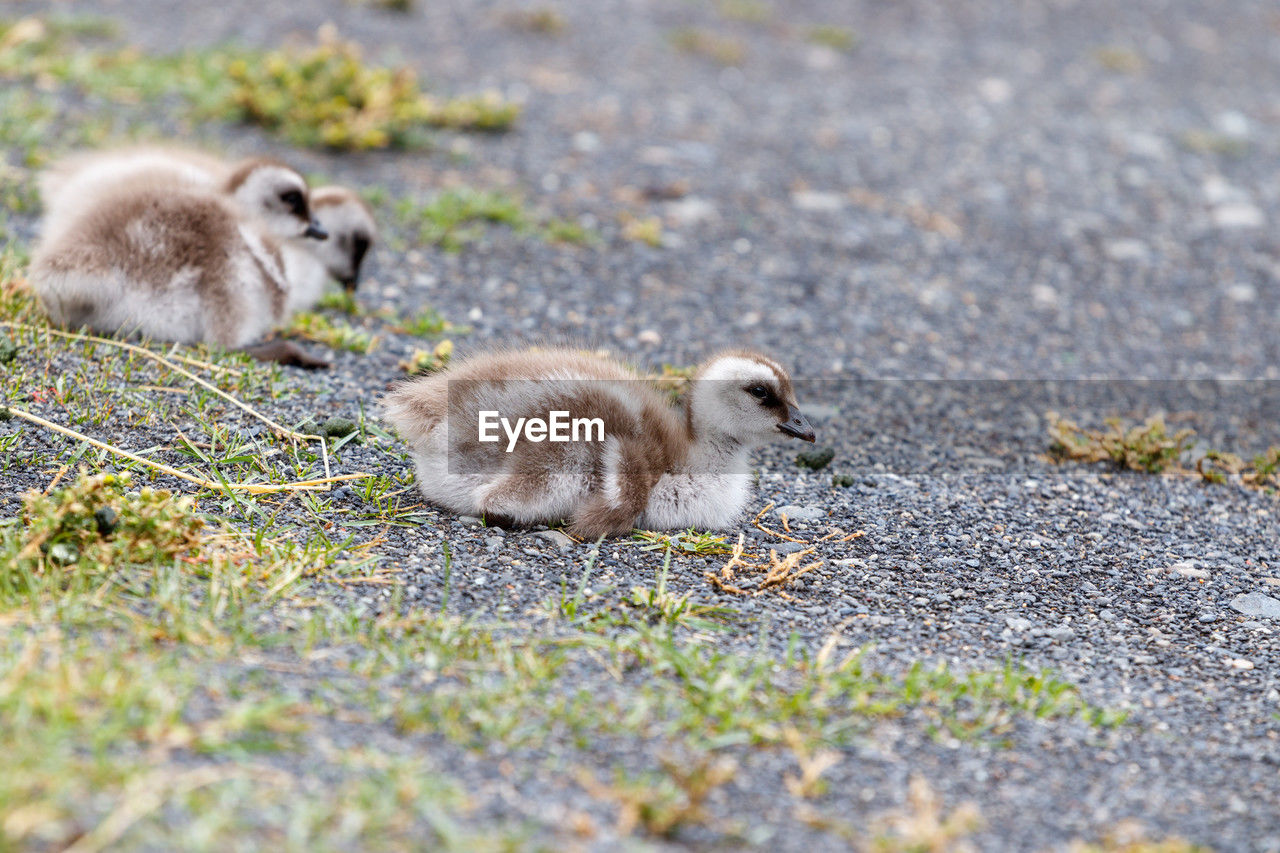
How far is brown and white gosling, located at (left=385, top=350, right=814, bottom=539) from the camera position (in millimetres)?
4648

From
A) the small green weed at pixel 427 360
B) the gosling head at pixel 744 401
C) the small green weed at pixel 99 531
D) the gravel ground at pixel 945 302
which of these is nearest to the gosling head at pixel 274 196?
the gravel ground at pixel 945 302

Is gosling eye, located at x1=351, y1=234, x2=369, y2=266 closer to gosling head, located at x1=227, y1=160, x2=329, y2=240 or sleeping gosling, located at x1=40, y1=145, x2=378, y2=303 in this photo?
sleeping gosling, located at x1=40, y1=145, x2=378, y2=303

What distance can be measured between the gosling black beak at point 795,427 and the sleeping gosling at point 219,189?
284cm

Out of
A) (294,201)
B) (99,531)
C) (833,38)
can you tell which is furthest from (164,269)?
(833,38)

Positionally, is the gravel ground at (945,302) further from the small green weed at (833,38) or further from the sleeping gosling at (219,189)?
the sleeping gosling at (219,189)

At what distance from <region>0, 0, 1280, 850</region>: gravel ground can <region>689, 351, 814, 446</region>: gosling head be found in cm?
41

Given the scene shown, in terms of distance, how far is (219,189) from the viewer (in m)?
6.64

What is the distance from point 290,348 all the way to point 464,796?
11.0ft

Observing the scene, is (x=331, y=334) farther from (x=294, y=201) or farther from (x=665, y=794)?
(x=665, y=794)

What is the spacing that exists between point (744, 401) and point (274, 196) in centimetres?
315

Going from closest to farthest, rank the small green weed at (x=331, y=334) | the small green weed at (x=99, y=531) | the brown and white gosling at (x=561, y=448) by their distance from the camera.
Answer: the small green weed at (x=99, y=531) → the brown and white gosling at (x=561, y=448) → the small green weed at (x=331, y=334)

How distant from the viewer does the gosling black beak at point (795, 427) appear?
505 cm

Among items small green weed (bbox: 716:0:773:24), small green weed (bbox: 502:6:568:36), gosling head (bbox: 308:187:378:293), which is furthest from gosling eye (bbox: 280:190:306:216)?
small green weed (bbox: 716:0:773:24)

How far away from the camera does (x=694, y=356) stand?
6746mm
